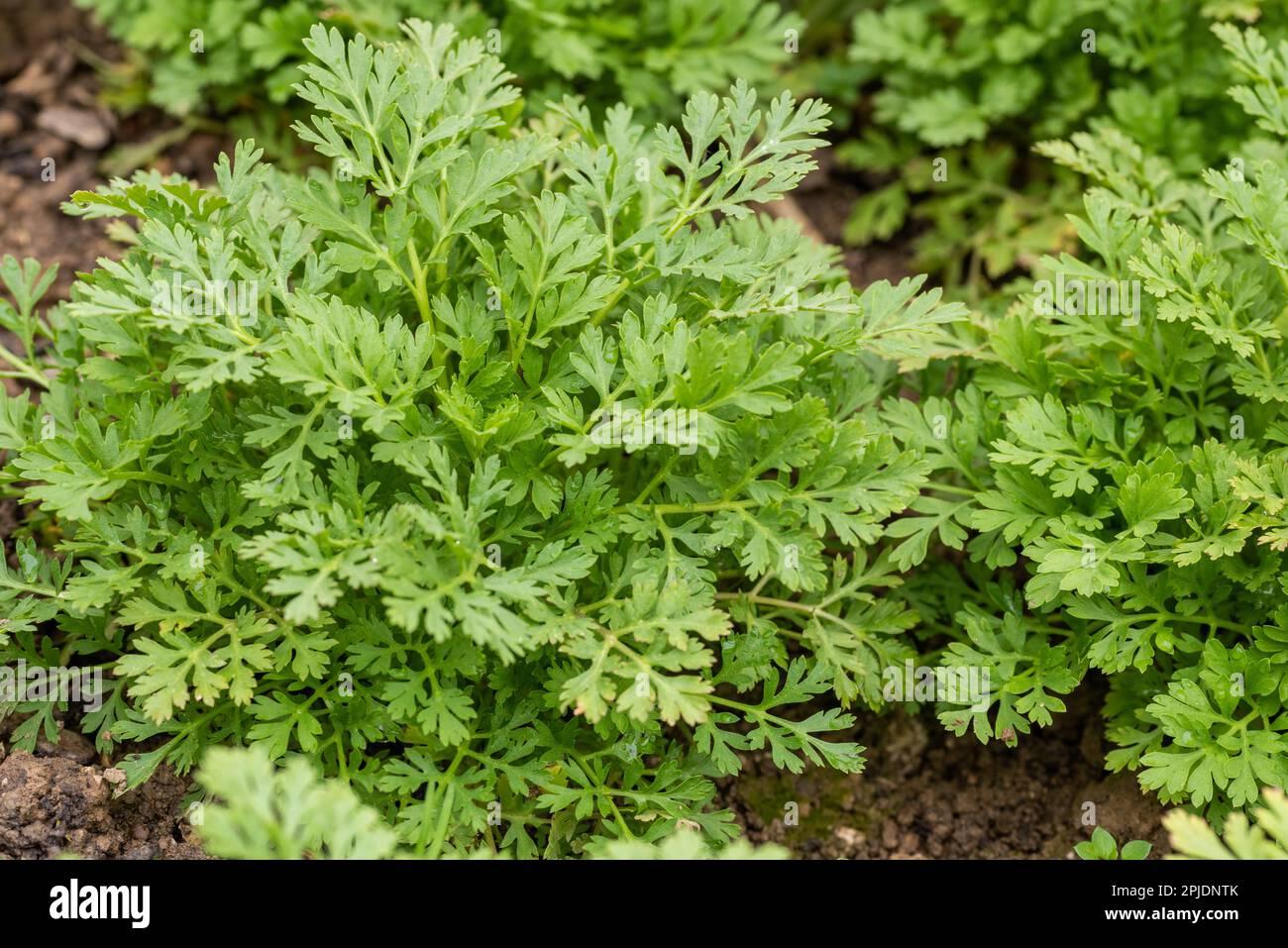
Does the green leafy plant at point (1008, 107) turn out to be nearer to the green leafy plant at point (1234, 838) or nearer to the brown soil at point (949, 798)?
the brown soil at point (949, 798)

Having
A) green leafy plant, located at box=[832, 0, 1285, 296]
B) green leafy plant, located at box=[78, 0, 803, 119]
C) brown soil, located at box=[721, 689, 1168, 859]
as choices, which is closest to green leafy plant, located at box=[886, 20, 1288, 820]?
brown soil, located at box=[721, 689, 1168, 859]

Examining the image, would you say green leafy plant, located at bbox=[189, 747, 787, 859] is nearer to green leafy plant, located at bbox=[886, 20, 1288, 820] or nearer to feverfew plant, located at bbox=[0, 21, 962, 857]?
feverfew plant, located at bbox=[0, 21, 962, 857]

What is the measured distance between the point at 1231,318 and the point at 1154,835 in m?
1.28

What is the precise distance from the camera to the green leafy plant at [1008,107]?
164 inches

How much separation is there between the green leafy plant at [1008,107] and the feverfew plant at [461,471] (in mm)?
1438

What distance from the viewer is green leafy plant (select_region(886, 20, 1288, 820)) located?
2926mm

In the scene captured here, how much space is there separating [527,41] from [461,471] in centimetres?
185

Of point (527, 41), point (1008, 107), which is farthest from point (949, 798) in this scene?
point (527, 41)

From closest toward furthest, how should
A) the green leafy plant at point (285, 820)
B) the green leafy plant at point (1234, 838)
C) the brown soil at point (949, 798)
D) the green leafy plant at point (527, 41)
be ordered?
the green leafy plant at point (285, 820) → the green leafy plant at point (1234, 838) → the brown soil at point (949, 798) → the green leafy plant at point (527, 41)

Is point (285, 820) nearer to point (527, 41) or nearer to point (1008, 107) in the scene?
point (527, 41)

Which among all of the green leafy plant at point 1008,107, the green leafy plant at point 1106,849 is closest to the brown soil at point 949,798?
the green leafy plant at point 1106,849
